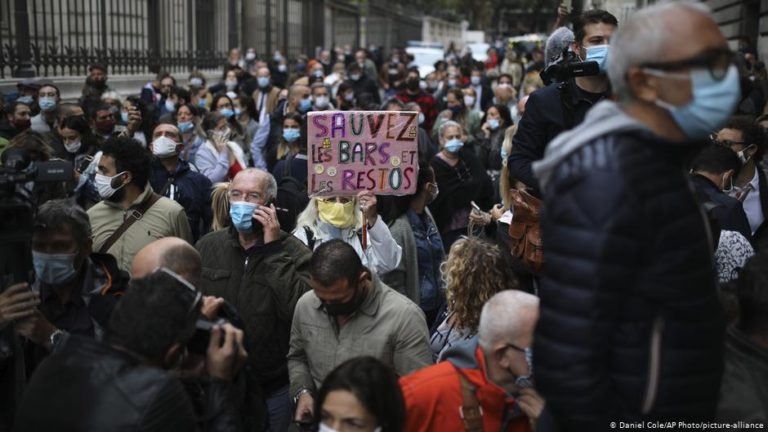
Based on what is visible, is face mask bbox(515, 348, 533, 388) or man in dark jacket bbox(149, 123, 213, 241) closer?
face mask bbox(515, 348, 533, 388)

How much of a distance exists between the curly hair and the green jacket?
938 mm

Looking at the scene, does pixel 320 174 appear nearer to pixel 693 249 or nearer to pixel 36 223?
pixel 36 223

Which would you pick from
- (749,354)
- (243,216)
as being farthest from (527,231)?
(749,354)

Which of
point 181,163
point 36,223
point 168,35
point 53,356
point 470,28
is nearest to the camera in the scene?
point 53,356

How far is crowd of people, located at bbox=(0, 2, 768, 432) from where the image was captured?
259 centimetres

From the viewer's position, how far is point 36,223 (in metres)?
4.62

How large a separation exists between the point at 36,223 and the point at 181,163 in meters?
3.74

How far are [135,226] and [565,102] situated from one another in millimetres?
2887

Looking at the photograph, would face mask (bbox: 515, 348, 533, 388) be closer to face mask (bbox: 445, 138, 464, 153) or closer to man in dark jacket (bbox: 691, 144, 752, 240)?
man in dark jacket (bbox: 691, 144, 752, 240)

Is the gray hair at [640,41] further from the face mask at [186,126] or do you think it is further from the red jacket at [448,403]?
the face mask at [186,126]

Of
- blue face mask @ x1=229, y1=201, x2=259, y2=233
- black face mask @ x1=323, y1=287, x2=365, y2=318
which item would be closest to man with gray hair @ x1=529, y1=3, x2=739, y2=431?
black face mask @ x1=323, y1=287, x2=365, y2=318

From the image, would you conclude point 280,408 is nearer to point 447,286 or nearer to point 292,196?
point 447,286

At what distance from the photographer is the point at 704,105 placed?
258 centimetres

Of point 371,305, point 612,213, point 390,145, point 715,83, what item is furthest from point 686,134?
point 390,145
